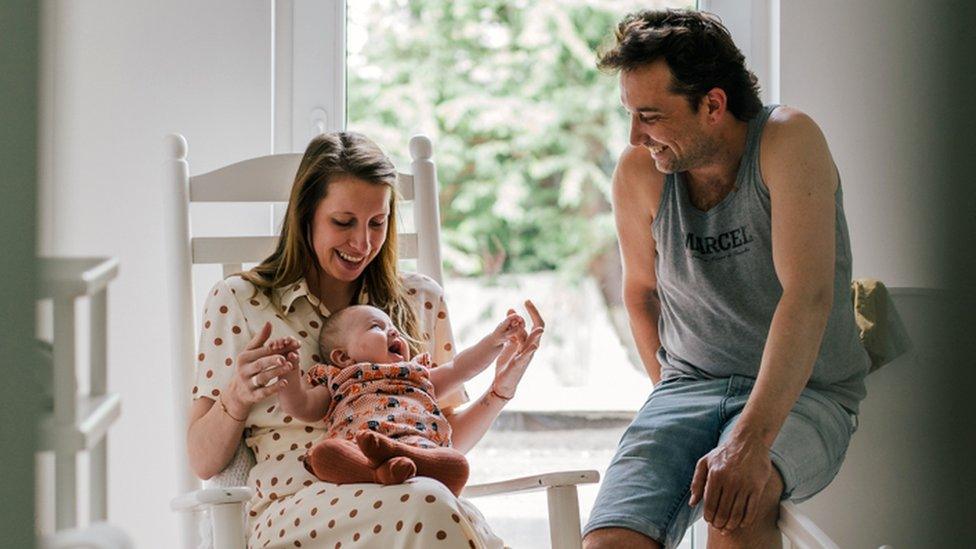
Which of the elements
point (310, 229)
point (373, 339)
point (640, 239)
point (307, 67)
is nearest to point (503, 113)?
point (307, 67)

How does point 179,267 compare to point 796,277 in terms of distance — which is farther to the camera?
point 179,267

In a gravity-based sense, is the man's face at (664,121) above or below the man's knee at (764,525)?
above

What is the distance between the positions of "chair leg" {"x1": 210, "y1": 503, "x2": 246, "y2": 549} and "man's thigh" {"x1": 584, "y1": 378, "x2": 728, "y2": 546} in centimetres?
42

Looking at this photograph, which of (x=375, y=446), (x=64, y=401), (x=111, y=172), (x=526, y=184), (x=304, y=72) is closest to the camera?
(x=64, y=401)

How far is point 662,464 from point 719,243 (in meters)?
0.27

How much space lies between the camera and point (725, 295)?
1.25 meters

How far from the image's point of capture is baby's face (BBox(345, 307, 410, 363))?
3.77ft

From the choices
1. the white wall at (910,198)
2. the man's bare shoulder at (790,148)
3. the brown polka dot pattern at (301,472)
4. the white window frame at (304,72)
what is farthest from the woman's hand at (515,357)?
the white wall at (910,198)

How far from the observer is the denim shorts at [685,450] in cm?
112

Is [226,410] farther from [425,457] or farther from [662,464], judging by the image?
[662,464]

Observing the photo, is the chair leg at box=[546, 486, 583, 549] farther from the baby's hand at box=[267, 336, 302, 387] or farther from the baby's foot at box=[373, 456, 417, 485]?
the baby's hand at box=[267, 336, 302, 387]

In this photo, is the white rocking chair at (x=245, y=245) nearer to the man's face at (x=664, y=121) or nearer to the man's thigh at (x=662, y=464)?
the man's thigh at (x=662, y=464)

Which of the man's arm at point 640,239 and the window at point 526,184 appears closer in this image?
the man's arm at point 640,239

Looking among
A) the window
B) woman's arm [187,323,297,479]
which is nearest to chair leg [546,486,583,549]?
woman's arm [187,323,297,479]
